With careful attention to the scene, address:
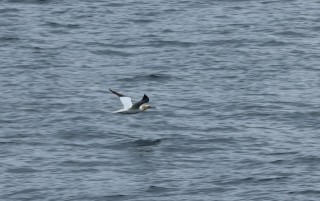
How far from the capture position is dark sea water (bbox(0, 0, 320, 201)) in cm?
5884

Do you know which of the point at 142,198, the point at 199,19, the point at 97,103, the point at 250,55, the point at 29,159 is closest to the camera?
the point at 142,198

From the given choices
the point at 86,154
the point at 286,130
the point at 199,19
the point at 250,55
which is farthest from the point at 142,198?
the point at 199,19

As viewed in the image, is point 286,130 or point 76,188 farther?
point 286,130

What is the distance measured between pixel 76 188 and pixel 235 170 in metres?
7.93

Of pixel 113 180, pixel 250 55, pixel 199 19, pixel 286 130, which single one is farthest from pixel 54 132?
pixel 199 19

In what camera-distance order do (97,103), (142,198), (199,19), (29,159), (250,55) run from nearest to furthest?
(142,198) → (29,159) → (97,103) → (250,55) → (199,19)

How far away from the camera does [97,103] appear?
70562mm

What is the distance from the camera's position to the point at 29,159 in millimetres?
61938

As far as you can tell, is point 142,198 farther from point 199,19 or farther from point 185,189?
point 199,19

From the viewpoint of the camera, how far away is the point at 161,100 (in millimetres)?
71188

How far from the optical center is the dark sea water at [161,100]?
5884 cm

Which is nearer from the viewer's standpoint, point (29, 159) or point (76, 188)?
point (76, 188)

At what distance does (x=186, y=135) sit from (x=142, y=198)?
361 inches

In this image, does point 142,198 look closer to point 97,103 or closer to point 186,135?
point 186,135
